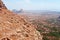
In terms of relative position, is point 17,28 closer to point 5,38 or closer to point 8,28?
point 8,28

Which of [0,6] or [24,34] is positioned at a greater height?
[0,6]

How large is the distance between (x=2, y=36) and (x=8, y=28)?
872mm

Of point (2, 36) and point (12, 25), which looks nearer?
point (2, 36)

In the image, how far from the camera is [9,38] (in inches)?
302

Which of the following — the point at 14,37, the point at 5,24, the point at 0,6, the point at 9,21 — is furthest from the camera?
the point at 0,6

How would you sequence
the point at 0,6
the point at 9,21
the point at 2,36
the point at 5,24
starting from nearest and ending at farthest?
the point at 2,36
the point at 5,24
the point at 9,21
the point at 0,6

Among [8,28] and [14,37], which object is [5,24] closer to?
[8,28]

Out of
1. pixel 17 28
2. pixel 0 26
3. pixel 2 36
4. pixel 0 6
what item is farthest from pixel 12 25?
pixel 0 6

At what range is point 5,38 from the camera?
7.47 meters

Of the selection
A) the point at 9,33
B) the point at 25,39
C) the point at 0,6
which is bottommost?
the point at 25,39

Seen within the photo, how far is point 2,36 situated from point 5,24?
3.97 feet

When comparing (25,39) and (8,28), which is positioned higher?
(8,28)

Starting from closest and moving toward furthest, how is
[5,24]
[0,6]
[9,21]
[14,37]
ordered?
[14,37], [5,24], [9,21], [0,6]

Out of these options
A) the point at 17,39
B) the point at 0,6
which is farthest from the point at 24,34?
the point at 0,6
